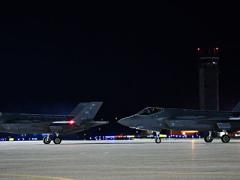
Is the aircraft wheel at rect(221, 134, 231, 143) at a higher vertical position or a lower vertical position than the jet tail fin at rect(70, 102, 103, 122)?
lower

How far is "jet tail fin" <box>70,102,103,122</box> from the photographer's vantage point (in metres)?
48.9

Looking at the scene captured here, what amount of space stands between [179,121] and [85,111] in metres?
8.30

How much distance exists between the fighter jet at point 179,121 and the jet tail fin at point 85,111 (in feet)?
11.7

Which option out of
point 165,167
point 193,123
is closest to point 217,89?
point 193,123

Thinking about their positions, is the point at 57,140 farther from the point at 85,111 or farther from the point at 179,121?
the point at 179,121

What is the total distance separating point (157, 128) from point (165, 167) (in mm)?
28869

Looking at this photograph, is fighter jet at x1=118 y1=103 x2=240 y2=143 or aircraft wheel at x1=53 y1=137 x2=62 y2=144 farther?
aircraft wheel at x1=53 y1=137 x2=62 y2=144

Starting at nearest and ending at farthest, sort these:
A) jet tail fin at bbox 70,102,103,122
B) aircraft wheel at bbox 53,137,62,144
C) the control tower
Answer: aircraft wheel at bbox 53,137,62,144 → jet tail fin at bbox 70,102,103,122 → the control tower

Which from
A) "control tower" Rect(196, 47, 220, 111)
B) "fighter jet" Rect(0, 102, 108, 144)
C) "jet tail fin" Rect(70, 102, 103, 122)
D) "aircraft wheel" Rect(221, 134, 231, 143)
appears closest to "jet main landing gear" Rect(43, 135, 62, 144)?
"fighter jet" Rect(0, 102, 108, 144)

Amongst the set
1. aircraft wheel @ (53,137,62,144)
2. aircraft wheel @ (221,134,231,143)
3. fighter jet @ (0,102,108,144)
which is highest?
fighter jet @ (0,102,108,144)

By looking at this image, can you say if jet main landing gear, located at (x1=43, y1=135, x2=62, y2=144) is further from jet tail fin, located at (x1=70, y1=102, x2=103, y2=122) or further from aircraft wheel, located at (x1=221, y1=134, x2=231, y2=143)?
aircraft wheel, located at (x1=221, y1=134, x2=231, y2=143)

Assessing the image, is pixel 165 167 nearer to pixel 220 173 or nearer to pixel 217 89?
pixel 220 173

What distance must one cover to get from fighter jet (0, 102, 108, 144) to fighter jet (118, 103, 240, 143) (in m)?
3.85

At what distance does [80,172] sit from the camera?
16234mm
